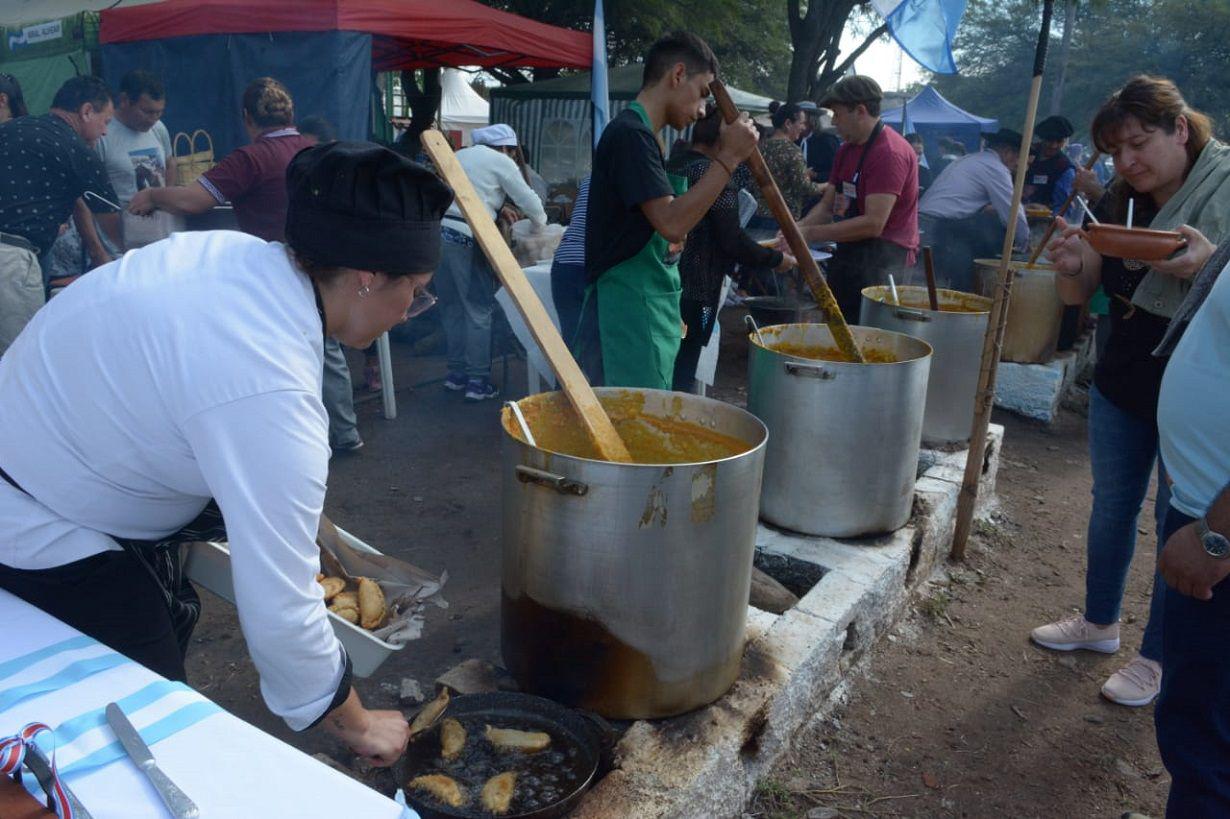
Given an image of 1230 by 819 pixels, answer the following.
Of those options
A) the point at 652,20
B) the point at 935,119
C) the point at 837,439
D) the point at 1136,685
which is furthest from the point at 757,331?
the point at 935,119

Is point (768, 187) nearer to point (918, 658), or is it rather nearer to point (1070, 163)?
point (918, 658)

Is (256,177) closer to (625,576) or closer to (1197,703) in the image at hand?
(625,576)

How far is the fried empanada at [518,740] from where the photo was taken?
221 cm

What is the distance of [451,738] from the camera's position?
221cm

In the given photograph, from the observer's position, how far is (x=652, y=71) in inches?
128

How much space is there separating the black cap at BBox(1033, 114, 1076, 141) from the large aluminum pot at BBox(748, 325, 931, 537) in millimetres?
6268

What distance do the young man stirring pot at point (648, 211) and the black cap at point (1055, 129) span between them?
6546 mm

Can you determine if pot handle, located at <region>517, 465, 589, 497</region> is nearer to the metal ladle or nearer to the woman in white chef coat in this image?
the woman in white chef coat

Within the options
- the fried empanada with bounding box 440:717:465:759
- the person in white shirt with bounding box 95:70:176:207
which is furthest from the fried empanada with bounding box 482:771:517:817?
the person in white shirt with bounding box 95:70:176:207

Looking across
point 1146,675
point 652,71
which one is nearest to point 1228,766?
point 1146,675

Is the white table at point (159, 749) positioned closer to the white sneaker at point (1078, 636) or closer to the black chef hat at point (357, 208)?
the black chef hat at point (357, 208)

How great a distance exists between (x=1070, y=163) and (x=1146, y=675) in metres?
6.90

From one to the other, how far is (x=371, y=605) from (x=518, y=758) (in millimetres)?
562

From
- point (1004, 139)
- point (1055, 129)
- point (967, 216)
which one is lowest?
point (967, 216)
